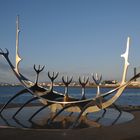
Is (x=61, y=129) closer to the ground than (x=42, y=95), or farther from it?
closer to the ground

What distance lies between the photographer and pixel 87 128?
15.6m

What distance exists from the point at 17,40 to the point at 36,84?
2768mm

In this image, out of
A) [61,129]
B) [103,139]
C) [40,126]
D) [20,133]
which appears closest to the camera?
[103,139]

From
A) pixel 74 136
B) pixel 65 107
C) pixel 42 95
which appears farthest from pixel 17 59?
pixel 74 136

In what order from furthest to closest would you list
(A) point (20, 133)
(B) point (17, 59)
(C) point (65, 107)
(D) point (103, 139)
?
1. (B) point (17, 59)
2. (C) point (65, 107)
3. (A) point (20, 133)
4. (D) point (103, 139)

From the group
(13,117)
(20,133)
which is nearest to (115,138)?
(20,133)

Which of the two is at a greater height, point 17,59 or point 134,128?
point 17,59

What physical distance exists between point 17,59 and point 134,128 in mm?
7549

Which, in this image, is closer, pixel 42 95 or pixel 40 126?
pixel 40 126

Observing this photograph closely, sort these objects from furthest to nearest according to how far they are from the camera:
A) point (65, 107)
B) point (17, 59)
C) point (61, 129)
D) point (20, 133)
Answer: point (17, 59) < point (65, 107) < point (61, 129) < point (20, 133)

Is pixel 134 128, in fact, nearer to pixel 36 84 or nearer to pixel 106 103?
pixel 106 103

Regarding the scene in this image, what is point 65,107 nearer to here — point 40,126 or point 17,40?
point 40,126

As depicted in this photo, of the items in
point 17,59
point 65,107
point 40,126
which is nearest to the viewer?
point 40,126

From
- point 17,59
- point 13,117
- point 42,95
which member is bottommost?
point 13,117
